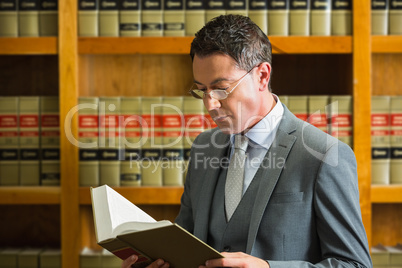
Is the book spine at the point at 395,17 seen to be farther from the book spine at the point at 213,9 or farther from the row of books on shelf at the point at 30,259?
the row of books on shelf at the point at 30,259

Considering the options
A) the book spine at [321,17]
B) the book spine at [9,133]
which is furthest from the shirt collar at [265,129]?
the book spine at [9,133]

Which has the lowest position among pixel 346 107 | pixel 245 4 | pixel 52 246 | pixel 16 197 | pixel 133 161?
pixel 52 246

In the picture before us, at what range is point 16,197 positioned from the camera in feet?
6.26

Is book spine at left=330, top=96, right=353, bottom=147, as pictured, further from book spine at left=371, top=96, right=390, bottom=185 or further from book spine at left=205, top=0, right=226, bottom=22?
book spine at left=205, top=0, right=226, bottom=22

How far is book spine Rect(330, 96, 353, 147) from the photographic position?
1851mm

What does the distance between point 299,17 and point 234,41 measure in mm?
795

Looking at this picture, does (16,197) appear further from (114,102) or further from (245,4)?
(245,4)

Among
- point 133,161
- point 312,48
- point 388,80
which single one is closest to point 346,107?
point 312,48

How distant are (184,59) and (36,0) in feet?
2.19

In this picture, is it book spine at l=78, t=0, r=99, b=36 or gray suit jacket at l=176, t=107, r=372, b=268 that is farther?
book spine at l=78, t=0, r=99, b=36

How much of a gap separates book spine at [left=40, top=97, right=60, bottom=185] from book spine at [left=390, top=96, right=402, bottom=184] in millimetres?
1358

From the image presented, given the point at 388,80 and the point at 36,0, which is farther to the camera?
the point at 388,80

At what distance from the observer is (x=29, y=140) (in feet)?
6.32

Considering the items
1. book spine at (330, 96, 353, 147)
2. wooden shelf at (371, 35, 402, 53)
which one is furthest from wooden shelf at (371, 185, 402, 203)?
wooden shelf at (371, 35, 402, 53)
